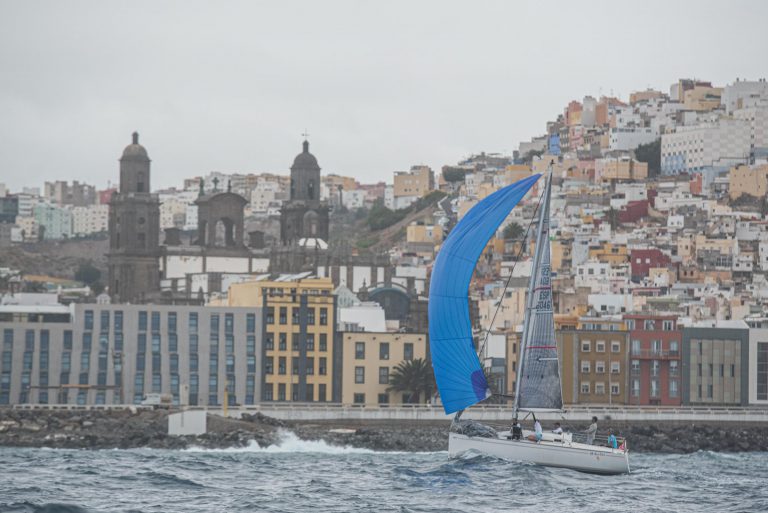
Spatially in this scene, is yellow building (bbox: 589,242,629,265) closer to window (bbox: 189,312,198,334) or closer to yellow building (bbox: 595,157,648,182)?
yellow building (bbox: 595,157,648,182)

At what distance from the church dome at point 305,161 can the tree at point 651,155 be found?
58.7 m

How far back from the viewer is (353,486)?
43188 mm

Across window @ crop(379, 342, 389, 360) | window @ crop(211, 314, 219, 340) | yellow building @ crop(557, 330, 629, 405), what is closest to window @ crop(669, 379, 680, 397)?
yellow building @ crop(557, 330, 629, 405)

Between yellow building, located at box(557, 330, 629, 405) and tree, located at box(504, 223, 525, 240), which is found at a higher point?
tree, located at box(504, 223, 525, 240)

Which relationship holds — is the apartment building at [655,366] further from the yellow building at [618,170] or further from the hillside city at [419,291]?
the yellow building at [618,170]

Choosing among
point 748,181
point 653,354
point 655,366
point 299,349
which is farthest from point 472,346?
point 748,181

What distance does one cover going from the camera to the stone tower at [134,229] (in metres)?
117

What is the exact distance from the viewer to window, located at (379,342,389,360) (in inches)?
2926

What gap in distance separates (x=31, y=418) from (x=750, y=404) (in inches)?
1026

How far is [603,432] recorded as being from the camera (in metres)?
65.8

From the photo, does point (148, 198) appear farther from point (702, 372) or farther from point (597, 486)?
point (597, 486)

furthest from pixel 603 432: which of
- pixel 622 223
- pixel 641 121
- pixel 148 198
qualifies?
pixel 641 121

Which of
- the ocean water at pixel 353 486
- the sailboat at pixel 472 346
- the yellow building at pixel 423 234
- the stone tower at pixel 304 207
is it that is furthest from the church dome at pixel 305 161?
the sailboat at pixel 472 346

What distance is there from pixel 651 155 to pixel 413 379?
11203cm
